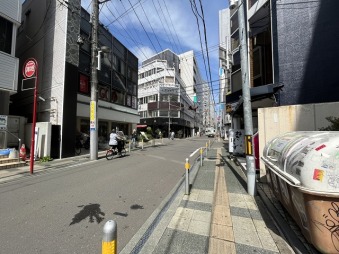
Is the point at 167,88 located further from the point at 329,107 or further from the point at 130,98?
the point at 329,107

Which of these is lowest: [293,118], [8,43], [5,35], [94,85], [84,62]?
[293,118]

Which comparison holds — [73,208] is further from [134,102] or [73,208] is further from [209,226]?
[134,102]

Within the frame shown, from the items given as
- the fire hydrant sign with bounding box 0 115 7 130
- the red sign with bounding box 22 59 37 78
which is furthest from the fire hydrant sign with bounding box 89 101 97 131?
the fire hydrant sign with bounding box 0 115 7 130

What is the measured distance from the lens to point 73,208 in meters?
4.80

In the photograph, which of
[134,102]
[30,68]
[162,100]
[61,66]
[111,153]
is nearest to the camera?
[30,68]

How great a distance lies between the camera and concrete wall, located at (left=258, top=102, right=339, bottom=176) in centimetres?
657

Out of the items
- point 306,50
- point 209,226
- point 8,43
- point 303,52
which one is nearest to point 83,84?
point 8,43

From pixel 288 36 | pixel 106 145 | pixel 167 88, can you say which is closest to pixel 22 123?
pixel 106 145

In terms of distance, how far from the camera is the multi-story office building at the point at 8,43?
428 inches

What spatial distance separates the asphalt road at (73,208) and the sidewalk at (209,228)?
0.35m

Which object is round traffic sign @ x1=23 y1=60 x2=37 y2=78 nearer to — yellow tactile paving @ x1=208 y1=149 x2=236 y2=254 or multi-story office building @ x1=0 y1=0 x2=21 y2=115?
multi-story office building @ x1=0 y1=0 x2=21 y2=115

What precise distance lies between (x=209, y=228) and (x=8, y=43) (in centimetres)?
1358

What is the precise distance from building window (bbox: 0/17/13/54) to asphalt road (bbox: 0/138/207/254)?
772 cm

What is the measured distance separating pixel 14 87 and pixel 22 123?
94.9 inches
